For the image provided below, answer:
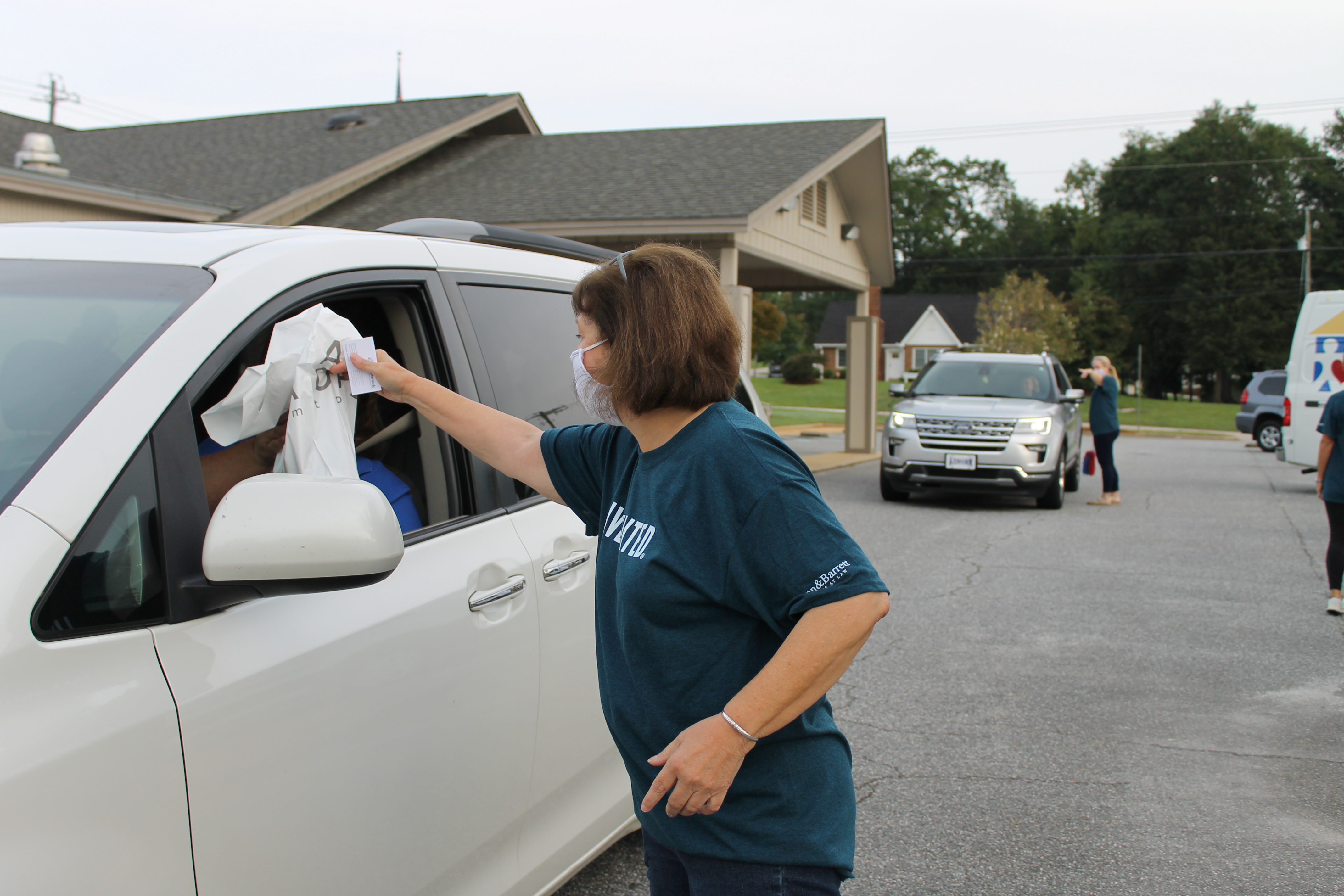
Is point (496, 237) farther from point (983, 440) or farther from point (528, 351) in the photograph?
point (983, 440)

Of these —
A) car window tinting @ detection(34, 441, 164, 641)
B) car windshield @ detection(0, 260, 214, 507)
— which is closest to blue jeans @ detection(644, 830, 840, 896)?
car window tinting @ detection(34, 441, 164, 641)

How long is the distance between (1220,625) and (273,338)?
6783mm

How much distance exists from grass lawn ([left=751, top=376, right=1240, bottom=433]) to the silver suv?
54.4 feet

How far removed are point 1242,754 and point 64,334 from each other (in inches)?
188

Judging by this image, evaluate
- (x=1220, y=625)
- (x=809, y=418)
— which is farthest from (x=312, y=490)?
(x=809, y=418)

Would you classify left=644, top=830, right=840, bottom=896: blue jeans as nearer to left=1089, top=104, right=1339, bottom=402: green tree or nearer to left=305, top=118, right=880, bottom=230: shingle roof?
left=305, top=118, right=880, bottom=230: shingle roof

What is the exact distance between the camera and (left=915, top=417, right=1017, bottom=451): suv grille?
12.2m

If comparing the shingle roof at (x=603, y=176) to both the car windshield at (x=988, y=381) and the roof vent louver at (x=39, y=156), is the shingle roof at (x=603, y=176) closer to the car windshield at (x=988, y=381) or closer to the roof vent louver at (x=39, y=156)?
the car windshield at (x=988, y=381)

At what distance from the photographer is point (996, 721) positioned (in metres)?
5.06

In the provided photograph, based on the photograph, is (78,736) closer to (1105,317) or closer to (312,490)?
(312,490)

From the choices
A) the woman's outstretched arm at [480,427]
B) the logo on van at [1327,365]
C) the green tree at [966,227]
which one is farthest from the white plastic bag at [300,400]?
the green tree at [966,227]

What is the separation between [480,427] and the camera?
7.36ft

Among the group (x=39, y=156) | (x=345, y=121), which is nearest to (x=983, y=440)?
(x=39, y=156)

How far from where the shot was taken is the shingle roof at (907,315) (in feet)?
240
